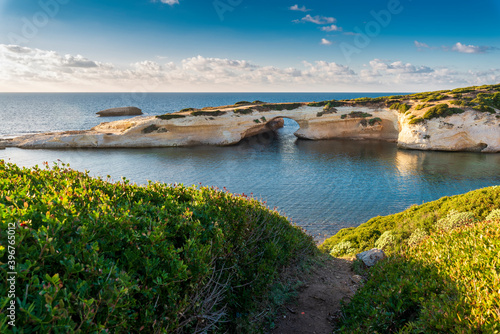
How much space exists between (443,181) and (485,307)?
3031 cm

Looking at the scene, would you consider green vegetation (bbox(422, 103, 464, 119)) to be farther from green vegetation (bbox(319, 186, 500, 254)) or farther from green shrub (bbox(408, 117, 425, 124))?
green vegetation (bbox(319, 186, 500, 254))

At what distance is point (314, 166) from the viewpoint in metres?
36.9

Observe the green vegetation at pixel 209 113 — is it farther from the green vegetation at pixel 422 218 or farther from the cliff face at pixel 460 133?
the green vegetation at pixel 422 218

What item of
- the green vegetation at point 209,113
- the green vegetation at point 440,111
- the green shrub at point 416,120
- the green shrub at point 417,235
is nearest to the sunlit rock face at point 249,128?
the green vegetation at point 209,113

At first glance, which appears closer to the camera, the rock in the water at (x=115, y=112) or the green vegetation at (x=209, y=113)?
the green vegetation at (x=209, y=113)

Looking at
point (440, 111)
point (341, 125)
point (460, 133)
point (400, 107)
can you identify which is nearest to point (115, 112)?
point (341, 125)

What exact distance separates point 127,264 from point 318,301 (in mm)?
5620

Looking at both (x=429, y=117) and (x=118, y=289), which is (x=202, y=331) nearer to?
(x=118, y=289)

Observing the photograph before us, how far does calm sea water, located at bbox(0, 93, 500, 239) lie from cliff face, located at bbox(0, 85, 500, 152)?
299 centimetres

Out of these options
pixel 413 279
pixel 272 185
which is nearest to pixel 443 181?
pixel 272 185

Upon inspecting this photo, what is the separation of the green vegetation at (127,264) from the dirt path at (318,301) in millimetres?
775

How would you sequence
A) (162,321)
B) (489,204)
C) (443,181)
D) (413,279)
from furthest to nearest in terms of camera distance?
(443,181)
(489,204)
(413,279)
(162,321)

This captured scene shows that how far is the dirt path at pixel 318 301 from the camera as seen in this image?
21.8 ft

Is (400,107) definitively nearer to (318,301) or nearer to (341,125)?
(341,125)
